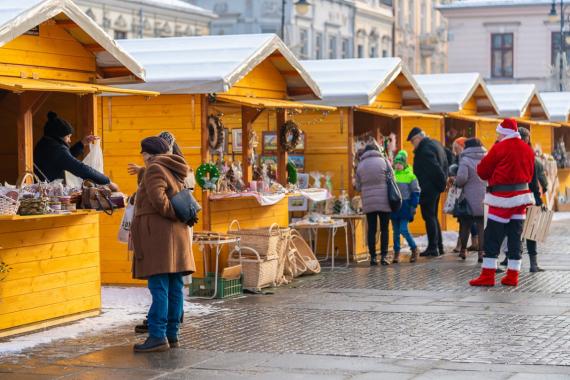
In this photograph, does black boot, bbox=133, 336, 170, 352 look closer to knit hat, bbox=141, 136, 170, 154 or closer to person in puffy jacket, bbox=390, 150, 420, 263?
knit hat, bbox=141, 136, 170, 154

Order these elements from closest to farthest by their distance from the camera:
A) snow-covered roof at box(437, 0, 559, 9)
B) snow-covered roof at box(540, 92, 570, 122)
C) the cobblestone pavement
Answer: the cobblestone pavement
snow-covered roof at box(540, 92, 570, 122)
snow-covered roof at box(437, 0, 559, 9)

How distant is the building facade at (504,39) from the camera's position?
6397cm

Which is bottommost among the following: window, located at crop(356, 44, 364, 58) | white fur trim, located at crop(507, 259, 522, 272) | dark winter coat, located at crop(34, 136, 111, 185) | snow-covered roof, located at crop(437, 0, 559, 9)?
white fur trim, located at crop(507, 259, 522, 272)

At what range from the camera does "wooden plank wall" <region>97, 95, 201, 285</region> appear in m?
15.3

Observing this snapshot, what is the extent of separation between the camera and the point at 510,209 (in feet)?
49.0

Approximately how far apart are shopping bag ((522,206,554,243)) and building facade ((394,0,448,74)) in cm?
5266

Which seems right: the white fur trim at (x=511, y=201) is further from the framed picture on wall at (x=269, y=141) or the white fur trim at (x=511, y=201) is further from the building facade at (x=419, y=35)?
the building facade at (x=419, y=35)

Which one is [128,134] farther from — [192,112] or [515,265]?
[515,265]

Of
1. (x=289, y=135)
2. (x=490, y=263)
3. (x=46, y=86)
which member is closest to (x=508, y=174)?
(x=490, y=263)

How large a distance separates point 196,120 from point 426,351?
18.3 ft

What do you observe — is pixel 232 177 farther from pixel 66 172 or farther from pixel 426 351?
pixel 426 351

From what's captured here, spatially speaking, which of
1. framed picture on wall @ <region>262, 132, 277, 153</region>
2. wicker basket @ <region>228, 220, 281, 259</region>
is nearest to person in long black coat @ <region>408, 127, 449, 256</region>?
framed picture on wall @ <region>262, 132, 277, 153</region>

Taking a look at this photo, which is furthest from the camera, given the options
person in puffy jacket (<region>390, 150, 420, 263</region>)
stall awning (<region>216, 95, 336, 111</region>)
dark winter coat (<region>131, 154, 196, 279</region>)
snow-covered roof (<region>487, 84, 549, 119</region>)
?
snow-covered roof (<region>487, 84, 549, 119</region>)

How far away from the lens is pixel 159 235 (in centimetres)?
1059
